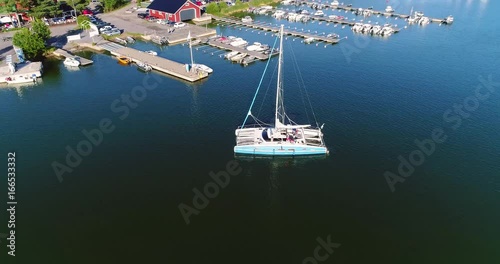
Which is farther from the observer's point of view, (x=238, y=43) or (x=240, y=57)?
(x=238, y=43)

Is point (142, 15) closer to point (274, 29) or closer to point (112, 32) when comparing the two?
point (112, 32)

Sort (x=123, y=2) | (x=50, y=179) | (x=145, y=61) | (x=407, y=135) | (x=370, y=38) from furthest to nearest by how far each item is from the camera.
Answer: (x=123, y=2)
(x=370, y=38)
(x=145, y=61)
(x=407, y=135)
(x=50, y=179)

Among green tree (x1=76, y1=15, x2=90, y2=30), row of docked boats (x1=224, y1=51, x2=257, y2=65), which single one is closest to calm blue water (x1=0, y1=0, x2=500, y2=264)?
row of docked boats (x1=224, y1=51, x2=257, y2=65)

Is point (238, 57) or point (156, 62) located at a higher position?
point (156, 62)

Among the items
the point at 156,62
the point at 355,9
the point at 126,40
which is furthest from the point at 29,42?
the point at 355,9

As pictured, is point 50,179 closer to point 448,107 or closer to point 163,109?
point 163,109

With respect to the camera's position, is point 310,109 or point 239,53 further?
point 239,53

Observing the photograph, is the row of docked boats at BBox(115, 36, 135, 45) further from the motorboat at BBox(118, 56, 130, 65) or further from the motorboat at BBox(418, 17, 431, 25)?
the motorboat at BBox(418, 17, 431, 25)

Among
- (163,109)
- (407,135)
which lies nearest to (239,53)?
(163,109)
